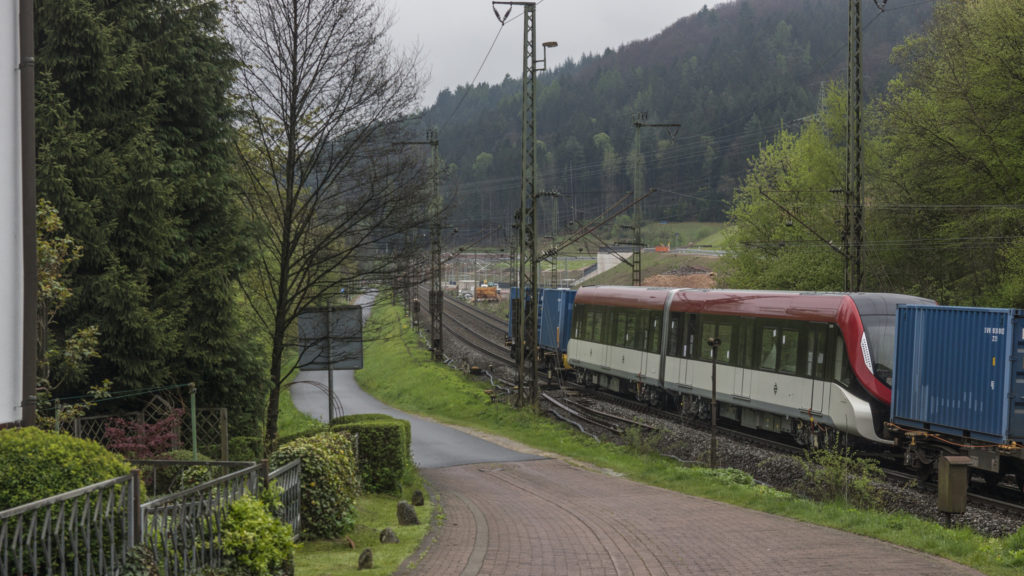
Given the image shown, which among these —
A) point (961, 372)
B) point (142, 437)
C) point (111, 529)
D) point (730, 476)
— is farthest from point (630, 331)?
point (111, 529)

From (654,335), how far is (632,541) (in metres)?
16.5

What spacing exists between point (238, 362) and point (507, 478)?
5.85 meters

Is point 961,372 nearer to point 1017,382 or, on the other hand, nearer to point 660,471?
point 1017,382

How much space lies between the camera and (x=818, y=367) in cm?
1953

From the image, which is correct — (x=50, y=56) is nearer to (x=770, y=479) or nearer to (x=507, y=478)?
(x=507, y=478)

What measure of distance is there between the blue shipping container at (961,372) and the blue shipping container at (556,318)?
20811mm

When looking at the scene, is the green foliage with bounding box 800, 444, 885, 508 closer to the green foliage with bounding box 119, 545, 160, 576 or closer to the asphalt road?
the asphalt road

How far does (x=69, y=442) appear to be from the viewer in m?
6.57

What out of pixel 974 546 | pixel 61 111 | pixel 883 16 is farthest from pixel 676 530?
pixel 883 16

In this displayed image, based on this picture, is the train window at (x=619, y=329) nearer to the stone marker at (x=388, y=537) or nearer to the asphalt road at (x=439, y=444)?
the asphalt road at (x=439, y=444)

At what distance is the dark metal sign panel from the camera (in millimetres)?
17688

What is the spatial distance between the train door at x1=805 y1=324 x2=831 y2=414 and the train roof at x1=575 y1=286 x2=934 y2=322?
0.28 meters

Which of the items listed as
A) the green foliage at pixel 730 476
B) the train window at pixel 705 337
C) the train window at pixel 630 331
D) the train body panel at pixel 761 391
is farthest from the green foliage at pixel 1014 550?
the train window at pixel 630 331

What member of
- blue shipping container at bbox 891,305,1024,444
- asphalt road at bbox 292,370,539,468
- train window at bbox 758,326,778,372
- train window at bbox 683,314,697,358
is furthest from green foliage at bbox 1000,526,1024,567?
train window at bbox 683,314,697,358
